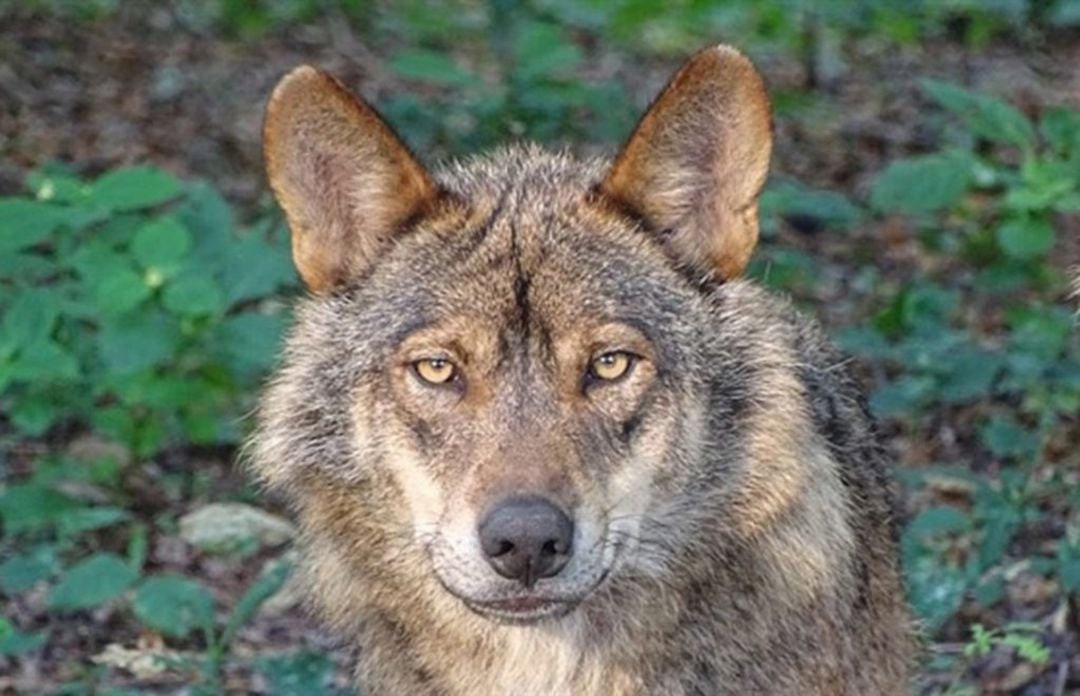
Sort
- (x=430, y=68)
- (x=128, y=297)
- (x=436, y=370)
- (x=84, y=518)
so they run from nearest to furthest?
(x=436, y=370)
(x=84, y=518)
(x=128, y=297)
(x=430, y=68)

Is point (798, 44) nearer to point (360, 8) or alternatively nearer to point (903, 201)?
point (360, 8)

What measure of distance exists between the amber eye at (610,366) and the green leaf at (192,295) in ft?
7.27

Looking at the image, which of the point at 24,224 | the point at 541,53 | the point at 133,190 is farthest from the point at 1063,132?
the point at 24,224

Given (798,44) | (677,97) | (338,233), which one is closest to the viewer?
(677,97)

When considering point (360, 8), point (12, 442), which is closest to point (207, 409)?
point (12, 442)

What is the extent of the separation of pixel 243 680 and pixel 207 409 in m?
1.44

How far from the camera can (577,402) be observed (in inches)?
187

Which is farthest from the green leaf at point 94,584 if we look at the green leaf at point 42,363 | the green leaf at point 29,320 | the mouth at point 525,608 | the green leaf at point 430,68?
the green leaf at point 430,68

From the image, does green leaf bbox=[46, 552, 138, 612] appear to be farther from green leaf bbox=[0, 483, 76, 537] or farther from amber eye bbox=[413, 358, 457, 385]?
amber eye bbox=[413, 358, 457, 385]

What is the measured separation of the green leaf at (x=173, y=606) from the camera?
6.17 meters

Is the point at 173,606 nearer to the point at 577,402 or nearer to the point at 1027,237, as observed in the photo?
the point at 577,402

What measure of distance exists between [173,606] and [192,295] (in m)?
1.04

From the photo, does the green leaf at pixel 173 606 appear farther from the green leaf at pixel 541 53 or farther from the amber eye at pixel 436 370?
the green leaf at pixel 541 53

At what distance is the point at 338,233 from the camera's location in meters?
5.23
